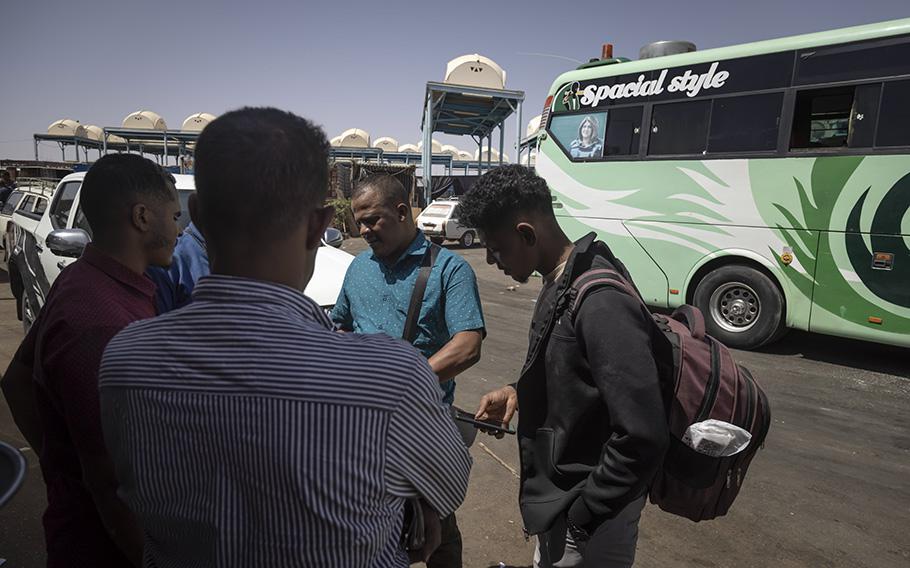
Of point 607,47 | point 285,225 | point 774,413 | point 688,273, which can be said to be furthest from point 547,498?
point 607,47

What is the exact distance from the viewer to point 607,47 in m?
8.95

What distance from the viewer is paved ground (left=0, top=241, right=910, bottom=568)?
9.69 ft

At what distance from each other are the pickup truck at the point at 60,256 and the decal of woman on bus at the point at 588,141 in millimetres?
4844

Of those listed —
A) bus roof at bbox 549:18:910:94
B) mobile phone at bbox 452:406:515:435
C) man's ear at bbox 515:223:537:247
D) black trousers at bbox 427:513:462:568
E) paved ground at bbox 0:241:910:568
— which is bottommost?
paved ground at bbox 0:241:910:568

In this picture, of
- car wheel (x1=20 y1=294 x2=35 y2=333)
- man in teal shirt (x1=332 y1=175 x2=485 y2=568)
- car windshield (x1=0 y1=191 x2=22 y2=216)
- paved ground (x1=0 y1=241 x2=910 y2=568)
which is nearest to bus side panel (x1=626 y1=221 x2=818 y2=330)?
paved ground (x1=0 y1=241 x2=910 y2=568)

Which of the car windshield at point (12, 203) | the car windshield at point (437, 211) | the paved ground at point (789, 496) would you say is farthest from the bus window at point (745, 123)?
the car windshield at point (12, 203)

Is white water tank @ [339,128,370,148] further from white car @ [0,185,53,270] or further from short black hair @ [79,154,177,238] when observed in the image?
short black hair @ [79,154,177,238]

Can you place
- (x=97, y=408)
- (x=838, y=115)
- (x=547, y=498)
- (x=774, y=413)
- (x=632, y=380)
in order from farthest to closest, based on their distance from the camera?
(x=838, y=115), (x=774, y=413), (x=547, y=498), (x=632, y=380), (x=97, y=408)

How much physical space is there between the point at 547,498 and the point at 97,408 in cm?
130

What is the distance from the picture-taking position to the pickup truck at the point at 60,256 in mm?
4363

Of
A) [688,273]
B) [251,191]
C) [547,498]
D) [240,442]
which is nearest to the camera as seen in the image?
[240,442]

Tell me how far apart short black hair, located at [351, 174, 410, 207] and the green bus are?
19.6 feet

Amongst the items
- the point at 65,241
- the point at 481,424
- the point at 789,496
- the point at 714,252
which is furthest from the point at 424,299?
the point at 714,252

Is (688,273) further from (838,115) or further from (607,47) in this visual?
(607,47)
